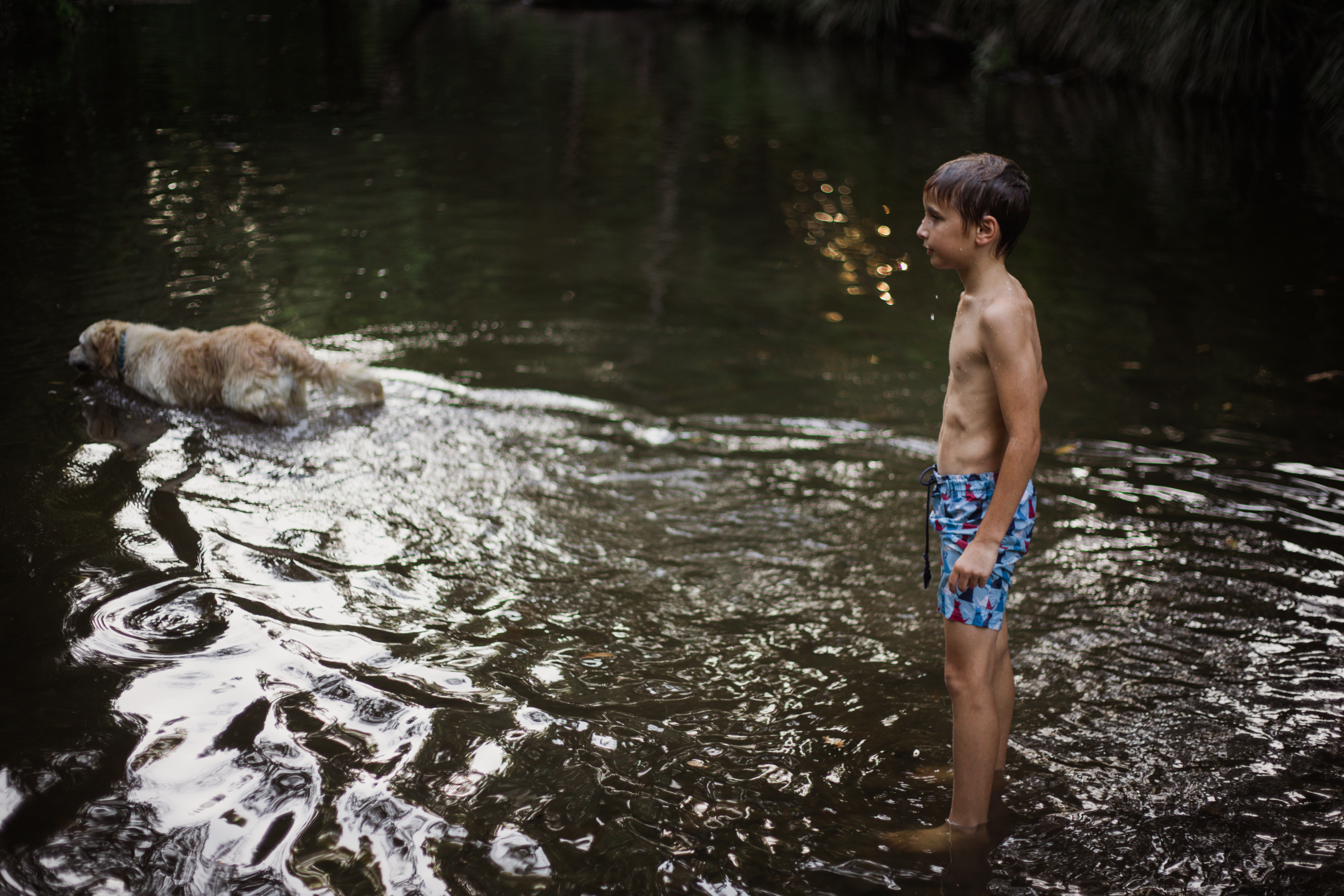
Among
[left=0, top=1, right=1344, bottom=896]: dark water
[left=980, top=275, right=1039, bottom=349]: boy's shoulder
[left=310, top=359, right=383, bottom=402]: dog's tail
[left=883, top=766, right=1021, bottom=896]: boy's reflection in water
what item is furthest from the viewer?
[left=310, top=359, right=383, bottom=402]: dog's tail

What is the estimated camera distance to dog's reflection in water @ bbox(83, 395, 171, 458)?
18.1 ft

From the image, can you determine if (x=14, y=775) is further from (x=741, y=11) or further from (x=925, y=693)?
(x=741, y=11)

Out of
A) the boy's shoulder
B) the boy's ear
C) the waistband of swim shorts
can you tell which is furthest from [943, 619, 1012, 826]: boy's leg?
the boy's ear

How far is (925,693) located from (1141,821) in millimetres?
906

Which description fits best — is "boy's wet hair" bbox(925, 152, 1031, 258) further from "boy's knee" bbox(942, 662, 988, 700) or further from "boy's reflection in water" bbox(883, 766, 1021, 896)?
"boy's reflection in water" bbox(883, 766, 1021, 896)

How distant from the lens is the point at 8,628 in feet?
12.5

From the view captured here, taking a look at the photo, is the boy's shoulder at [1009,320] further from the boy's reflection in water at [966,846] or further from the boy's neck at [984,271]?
the boy's reflection in water at [966,846]

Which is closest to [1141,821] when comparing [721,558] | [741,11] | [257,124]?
[721,558]

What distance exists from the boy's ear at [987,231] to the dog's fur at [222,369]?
167 inches

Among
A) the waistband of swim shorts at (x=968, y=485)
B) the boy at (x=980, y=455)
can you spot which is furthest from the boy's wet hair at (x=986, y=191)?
the waistband of swim shorts at (x=968, y=485)

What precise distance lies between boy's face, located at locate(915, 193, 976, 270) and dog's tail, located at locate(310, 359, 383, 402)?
4.10 metres

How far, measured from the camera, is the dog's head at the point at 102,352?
6078 millimetres

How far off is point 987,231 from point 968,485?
74 cm

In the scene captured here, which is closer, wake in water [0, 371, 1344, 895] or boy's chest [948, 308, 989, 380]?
boy's chest [948, 308, 989, 380]
